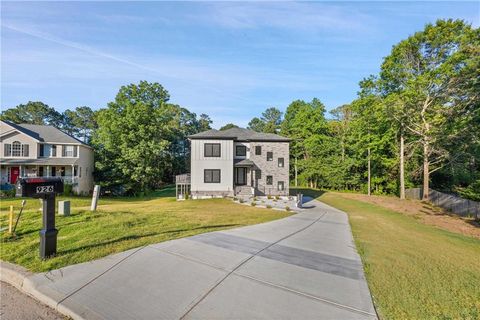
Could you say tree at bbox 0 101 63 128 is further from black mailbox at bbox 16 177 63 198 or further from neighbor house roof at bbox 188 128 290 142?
black mailbox at bbox 16 177 63 198

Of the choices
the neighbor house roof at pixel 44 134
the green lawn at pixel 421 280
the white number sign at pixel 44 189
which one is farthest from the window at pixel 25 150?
the green lawn at pixel 421 280

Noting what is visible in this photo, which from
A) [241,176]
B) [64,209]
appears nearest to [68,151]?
[241,176]

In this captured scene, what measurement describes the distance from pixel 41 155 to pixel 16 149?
2.28m

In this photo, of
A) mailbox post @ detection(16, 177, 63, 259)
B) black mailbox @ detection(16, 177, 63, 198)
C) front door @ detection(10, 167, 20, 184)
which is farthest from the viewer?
front door @ detection(10, 167, 20, 184)

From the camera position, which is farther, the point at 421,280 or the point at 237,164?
the point at 237,164

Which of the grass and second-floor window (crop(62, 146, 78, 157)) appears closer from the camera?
the grass

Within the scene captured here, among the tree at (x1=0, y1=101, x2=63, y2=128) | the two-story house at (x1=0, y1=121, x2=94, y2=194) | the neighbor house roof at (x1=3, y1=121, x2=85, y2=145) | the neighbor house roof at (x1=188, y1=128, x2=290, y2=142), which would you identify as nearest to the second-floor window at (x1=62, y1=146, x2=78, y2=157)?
the two-story house at (x1=0, y1=121, x2=94, y2=194)

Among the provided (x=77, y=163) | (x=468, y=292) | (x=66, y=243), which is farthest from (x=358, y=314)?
(x=77, y=163)

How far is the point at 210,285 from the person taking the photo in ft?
14.5

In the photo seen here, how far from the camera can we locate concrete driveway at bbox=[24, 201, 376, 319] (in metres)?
3.68

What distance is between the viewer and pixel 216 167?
77.2 ft

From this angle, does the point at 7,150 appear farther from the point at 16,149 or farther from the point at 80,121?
the point at 80,121

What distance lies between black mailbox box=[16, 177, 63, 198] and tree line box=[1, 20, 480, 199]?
25666 millimetres

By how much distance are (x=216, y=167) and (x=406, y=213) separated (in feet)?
51.7
